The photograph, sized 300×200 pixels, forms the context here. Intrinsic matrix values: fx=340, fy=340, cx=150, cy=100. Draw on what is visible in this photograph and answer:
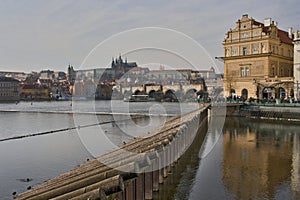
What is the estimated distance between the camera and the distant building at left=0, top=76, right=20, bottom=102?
486 ft

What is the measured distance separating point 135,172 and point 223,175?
5.74 m

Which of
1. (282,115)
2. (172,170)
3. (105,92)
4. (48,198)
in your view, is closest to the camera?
(48,198)

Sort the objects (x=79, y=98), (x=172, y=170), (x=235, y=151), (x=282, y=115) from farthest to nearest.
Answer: (x=79, y=98) < (x=282, y=115) < (x=235, y=151) < (x=172, y=170)

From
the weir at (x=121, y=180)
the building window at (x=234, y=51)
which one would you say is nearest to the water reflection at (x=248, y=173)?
the weir at (x=121, y=180)

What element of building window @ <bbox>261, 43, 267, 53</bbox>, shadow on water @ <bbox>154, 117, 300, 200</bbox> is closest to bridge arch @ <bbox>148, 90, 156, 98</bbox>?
building window @ <bbox>261, 43, 267, 53</bbox>

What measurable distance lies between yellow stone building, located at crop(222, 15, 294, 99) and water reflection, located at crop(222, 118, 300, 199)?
3241 cm

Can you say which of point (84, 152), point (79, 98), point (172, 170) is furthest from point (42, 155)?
point (79, 98)

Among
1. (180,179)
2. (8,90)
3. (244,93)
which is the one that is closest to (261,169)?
(180,179)

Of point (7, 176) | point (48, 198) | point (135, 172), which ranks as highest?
point (135, 172)

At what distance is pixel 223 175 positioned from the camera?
12.4m

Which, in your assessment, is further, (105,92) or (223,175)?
(105,92)

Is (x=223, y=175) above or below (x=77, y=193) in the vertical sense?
below

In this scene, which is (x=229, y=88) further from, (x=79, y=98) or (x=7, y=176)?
(x=79, y=98)

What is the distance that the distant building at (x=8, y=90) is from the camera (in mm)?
148250
